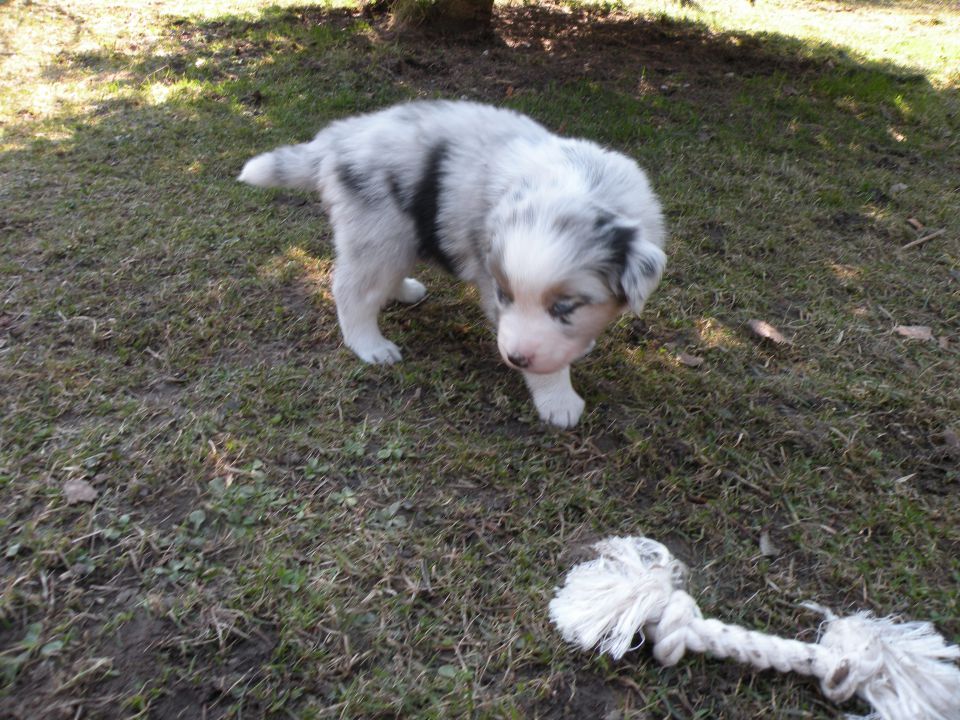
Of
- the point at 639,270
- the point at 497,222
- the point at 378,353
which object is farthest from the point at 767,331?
the point at 378,353

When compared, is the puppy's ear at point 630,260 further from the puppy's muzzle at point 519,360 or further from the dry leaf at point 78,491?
the dry leaf at point 78,491

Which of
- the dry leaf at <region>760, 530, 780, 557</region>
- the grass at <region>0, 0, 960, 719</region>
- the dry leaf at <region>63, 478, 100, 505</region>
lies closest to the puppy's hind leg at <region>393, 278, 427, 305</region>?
the grass at <region>0, 0, 960, 719</region>

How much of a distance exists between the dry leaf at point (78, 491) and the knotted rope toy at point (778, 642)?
1676 mm

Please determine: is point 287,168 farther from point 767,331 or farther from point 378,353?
point 767,331

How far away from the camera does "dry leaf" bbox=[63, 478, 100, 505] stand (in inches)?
91.4

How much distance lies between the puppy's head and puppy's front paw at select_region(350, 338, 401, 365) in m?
0.89

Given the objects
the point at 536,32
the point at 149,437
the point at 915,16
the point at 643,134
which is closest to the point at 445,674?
the point at 149,437

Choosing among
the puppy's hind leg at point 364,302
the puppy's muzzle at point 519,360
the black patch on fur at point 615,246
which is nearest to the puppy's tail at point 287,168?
the puppy's hind leg at point 364,302

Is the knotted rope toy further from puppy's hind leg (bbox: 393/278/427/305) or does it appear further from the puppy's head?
puppy's hind leg (bbox: 393/278/427/305)

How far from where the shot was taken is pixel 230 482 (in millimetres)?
2473

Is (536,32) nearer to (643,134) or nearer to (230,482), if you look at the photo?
(643,134)

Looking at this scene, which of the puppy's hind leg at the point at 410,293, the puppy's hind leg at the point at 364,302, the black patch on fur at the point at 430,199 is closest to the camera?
the black patch on fur at the point at 430,199

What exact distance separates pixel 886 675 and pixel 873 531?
71 cm

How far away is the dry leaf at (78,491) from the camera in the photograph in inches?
91.4
